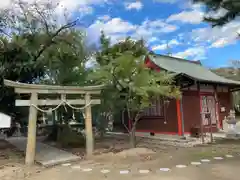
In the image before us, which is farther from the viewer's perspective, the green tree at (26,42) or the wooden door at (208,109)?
the wooden door at (208,109)

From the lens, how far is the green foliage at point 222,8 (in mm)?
6227

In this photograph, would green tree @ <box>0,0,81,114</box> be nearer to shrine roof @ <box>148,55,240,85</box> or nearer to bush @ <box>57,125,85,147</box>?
bush @ <box>57,125,85,147</box>

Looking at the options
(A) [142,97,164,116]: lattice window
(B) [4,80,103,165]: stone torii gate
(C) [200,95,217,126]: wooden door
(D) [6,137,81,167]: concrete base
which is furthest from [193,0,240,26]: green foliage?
(C) [200,95,217,126]: wooden door

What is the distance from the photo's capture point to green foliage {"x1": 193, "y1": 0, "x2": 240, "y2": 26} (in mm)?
6227

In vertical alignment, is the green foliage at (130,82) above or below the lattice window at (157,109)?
above

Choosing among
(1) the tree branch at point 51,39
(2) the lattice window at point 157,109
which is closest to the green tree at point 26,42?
(1) the tree branch at point 51,39

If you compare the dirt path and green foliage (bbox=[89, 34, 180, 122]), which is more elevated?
green foliage (bbox=[89, 34, 180, 122])

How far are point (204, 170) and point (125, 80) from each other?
12.2ft

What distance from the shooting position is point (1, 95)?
901 cm

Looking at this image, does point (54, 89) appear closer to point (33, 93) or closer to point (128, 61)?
point (33, 93)

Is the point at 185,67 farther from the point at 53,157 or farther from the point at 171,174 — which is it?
the point at 171,174

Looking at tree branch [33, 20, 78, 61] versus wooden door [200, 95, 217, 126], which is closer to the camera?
tree branch [33, 20, 78, 61]

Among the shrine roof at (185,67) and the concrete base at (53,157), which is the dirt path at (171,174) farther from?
the shrine roof at (185,67)

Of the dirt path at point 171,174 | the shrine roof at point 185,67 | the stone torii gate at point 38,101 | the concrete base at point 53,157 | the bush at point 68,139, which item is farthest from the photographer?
the shrine roof at point 185,67
